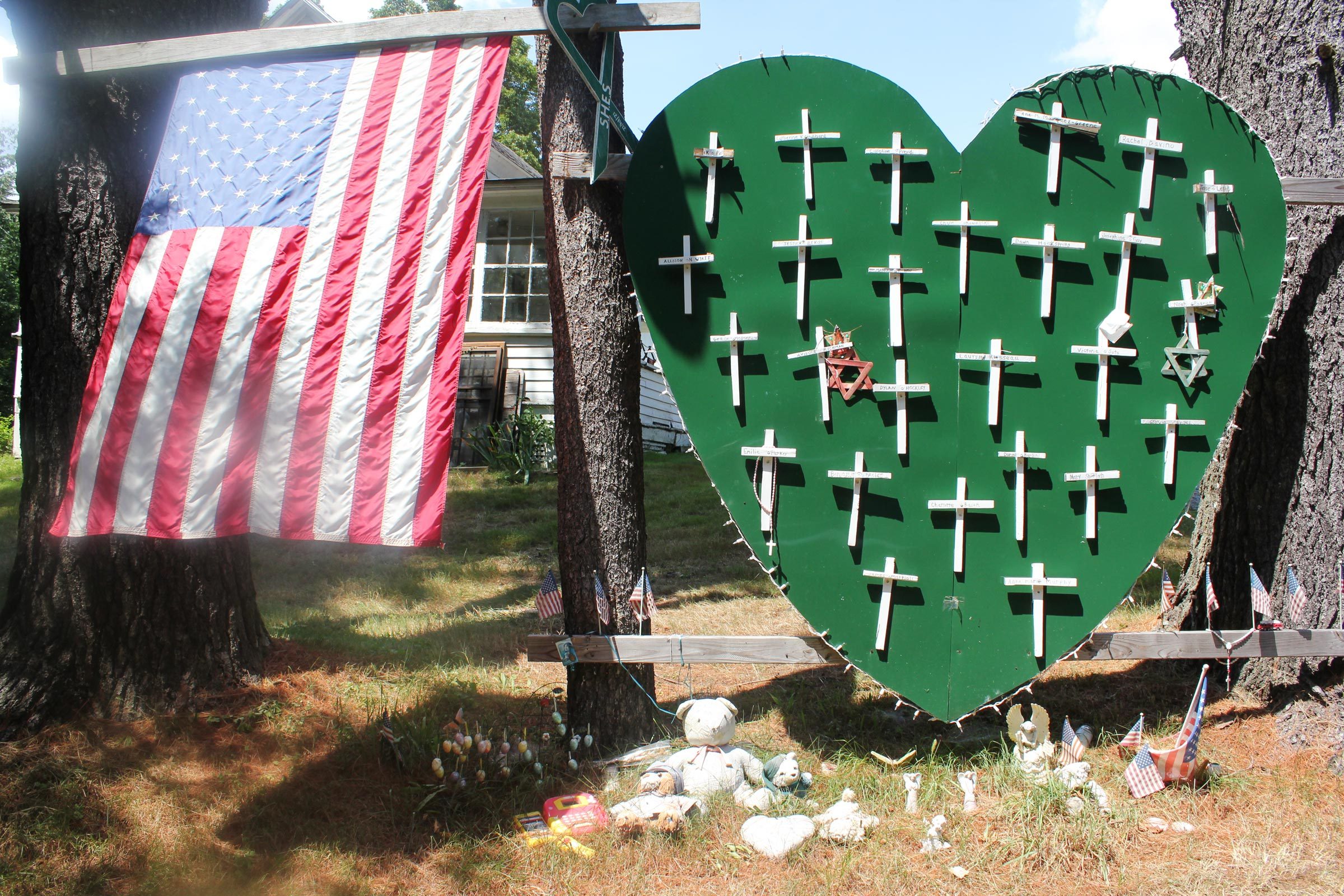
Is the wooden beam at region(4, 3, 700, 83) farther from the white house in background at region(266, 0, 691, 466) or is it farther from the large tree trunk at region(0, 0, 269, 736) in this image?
the white house in background at region(266, 0, 691, 466)

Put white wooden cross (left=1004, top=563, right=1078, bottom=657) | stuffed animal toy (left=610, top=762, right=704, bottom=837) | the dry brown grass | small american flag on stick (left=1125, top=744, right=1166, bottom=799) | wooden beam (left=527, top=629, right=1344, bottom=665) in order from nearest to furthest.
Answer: the dry brown grass, stuffed animal toy (left=610, top=762, right=704, bottom=837), small american flag on stick (left=1125, top=744, right=1166, bottom=799), white wooden cross (left=1004, top=563, right=1078, bottom=657), wooden beam (left=527, top=629, right=1344, bottom=665)

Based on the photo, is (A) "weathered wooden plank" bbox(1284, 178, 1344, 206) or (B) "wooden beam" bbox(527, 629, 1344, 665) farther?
(B) "wooden beam" bbox(527, 629, 1344, 665)

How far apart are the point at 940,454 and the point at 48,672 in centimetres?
385

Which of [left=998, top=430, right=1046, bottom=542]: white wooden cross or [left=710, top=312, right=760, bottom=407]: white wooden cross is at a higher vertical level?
[left=710, top=312, right=760, bottom=407]: white wooden cross

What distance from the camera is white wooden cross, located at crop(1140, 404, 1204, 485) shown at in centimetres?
323

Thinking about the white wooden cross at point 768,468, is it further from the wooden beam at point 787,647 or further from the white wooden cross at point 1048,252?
the white wooden cross at point 1048,252

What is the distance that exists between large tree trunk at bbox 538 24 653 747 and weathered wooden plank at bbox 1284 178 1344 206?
2665 mm

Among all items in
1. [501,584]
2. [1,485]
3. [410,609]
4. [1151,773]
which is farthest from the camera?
[1,485]

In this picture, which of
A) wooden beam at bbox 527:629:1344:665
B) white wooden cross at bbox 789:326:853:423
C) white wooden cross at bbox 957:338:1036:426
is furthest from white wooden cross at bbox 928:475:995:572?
wooden beam at bbox 527:629:1344:665

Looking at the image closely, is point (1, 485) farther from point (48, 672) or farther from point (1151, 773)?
point (1151, 773)

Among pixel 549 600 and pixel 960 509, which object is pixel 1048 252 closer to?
pixel 960 509

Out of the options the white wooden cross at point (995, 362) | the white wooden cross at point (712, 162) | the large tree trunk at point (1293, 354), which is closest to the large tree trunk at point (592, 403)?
the white wooden cross at point (712, 162)

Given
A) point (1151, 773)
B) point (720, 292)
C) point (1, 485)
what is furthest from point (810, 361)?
point (1, 485)

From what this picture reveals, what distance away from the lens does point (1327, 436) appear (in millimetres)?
3719
